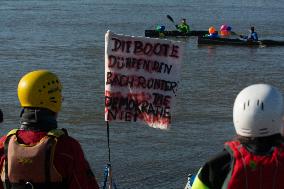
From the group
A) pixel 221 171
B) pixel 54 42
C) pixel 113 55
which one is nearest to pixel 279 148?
pixel 221 171

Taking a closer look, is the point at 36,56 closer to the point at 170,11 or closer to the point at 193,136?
Answer: the point at 193,136

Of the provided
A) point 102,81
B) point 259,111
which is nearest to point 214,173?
point 259,111

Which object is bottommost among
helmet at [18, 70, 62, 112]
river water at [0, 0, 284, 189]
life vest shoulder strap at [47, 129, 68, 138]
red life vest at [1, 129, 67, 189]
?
river water at [0, 0, 284, 189]

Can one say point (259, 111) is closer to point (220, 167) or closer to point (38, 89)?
point (220, 167)

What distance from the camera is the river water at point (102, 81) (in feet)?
46.9

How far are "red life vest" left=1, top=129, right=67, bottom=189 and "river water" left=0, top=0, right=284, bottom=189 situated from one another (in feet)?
27.8

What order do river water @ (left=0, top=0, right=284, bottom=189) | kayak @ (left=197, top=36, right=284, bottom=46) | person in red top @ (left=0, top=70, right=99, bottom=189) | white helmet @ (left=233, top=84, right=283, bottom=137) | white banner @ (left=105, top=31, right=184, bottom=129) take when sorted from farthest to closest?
kayak @ (left=197, top=36, right=284, bottom=46) < river water @ (left=0, top=0, right=284, bottom=189) < white banner @ (left=105, top=31, right=184, bottom=129) < person in red top @ (left=0, top=70, right=99, bottom=189) < white helmet @ (left=233, top=84, right=283, bottom=137)

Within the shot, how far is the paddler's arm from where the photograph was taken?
151 inches

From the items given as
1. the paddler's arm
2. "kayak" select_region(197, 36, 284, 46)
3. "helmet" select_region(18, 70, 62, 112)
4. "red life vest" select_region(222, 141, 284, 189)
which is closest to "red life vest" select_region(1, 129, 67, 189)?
"helmet" select_region(18, 70, 62, 112)

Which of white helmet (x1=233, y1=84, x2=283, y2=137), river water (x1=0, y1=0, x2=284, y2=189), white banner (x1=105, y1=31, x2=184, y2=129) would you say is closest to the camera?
white helmet (x1=233, y1=84, x2=283, y2=137)

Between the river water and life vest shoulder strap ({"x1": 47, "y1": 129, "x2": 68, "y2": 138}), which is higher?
life vest shoulder strap ({"x1": 47, "y1": 129, "x2": 68, "y2": 138})

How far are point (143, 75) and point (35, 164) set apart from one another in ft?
9.88

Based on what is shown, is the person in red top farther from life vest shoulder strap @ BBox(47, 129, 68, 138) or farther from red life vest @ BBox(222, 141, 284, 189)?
red life vest @ BBox(222, 141, 284, 189)

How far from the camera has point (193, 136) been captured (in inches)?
631
